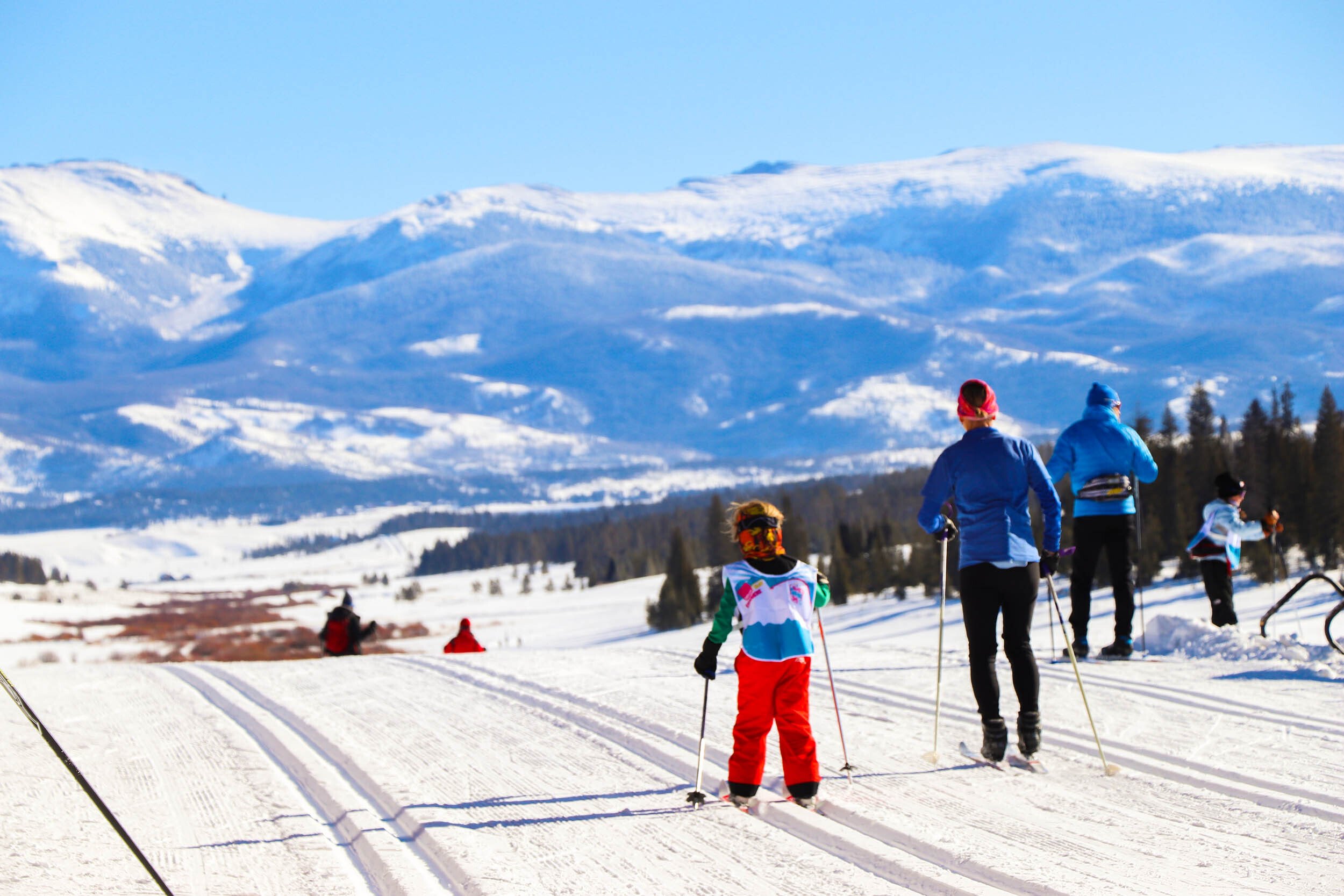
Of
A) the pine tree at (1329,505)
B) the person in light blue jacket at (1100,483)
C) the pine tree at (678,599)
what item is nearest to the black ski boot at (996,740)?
the person in light blue jacket at (1100,483)

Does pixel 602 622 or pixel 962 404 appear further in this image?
pixel 602 622

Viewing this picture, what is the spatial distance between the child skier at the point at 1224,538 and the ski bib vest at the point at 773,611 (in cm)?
683

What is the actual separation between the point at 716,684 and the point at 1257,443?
56.0 meters

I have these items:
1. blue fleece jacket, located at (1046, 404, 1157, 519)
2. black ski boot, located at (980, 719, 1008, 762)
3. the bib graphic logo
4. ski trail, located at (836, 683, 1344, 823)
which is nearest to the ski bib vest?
the bib graphic logo

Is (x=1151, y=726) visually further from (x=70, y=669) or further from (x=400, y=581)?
(x=400, y=581)

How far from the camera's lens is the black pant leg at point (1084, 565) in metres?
11.0

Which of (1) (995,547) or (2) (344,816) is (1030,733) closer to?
(1) (995,547)

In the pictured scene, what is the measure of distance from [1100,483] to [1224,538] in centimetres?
218

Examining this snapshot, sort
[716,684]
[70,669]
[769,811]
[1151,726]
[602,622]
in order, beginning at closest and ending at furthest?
[769,811]
[1151,726]
[716,684]
[70,669]
[602,622]

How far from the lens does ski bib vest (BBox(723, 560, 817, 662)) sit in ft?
21.9

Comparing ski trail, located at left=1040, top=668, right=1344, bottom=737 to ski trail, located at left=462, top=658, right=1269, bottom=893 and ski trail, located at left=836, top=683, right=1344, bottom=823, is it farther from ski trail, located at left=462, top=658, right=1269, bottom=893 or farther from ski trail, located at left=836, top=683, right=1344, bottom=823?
ski trail, located at left=462, top=658, right=1269, bottom=893

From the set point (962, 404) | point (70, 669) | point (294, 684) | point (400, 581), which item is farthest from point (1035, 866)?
point (400, 581)

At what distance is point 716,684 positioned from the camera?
10.9m

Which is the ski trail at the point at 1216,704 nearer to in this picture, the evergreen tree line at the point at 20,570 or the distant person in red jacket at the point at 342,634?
the distant person in red jacket at the point at 342,634
